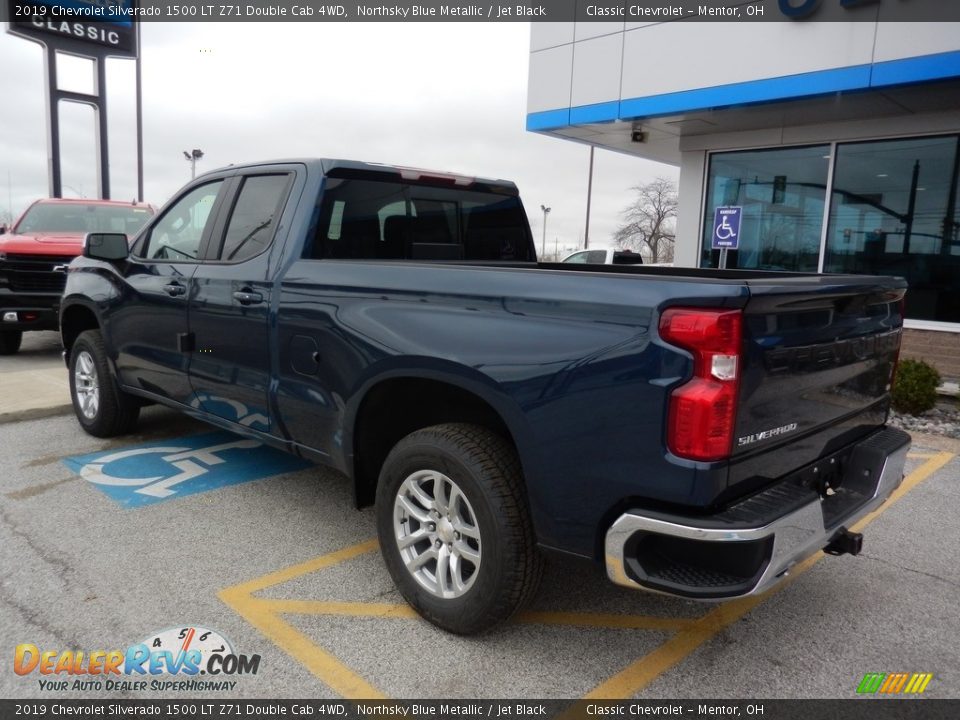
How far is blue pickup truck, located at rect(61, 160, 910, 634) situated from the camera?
218 centimetres

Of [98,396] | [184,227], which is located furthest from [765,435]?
[98,396]

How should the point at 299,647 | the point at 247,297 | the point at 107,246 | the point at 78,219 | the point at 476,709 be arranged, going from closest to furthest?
the point at 476,709 → the point at 299,647 → the point at 247,297 → the point at 107,246 → the point at 78,219

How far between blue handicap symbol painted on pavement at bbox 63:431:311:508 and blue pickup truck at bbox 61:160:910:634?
21.7 inches

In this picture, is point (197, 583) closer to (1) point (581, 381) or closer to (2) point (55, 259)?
(1) point (581, 381)

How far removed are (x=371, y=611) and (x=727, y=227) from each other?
27.1 feet

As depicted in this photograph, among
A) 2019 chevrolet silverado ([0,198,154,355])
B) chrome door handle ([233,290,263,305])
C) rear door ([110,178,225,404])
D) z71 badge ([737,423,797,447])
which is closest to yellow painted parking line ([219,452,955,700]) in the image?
z71 badge ([737,423,797,447])

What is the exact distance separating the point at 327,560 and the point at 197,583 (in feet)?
2.00

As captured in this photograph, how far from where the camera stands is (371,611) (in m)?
3.07

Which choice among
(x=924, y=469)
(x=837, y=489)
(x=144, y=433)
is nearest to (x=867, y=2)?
(x=924, y=469)

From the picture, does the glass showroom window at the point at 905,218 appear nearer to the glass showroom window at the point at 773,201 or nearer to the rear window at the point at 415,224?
the glass showroom window at the point at 773,201

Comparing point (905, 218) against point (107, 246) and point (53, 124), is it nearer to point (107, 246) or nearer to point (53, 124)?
point (107, 246)

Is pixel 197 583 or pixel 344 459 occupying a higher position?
pixel 344 459

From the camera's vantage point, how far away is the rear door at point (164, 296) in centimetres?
422

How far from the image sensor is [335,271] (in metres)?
3.24
